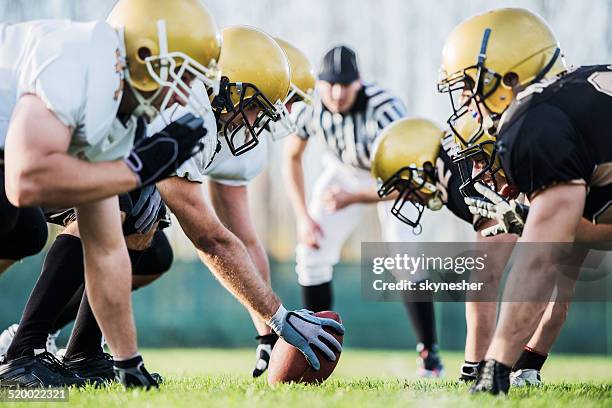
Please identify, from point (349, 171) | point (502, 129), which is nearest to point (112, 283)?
point (502, 129)

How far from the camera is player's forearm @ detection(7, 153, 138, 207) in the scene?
2.24 metres

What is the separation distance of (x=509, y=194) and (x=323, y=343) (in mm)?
844

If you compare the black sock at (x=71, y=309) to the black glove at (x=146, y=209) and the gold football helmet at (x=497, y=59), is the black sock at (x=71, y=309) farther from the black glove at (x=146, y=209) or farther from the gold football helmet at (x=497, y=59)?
the gold football helmet at (x=497, y=59)

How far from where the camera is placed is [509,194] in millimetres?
3230

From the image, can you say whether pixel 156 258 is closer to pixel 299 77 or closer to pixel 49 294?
pixel 49 294

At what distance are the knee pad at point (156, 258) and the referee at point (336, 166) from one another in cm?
153

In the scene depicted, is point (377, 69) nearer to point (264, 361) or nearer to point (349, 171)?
point (349, 171)

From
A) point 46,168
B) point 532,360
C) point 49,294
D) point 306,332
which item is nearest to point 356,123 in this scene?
point 532,360

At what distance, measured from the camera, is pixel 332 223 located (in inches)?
209

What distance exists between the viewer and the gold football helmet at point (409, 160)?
349 centimetres

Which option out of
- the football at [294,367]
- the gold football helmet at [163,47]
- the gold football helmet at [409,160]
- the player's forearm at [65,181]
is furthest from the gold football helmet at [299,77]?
the player's forearm at [65,181]

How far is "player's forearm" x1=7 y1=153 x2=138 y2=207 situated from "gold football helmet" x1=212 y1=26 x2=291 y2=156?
0.99 meters

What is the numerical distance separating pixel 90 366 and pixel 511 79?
170cm

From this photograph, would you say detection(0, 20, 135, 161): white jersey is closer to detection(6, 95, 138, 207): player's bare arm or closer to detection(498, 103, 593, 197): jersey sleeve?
detection(6, 95, 138, 207): player's bare arm
